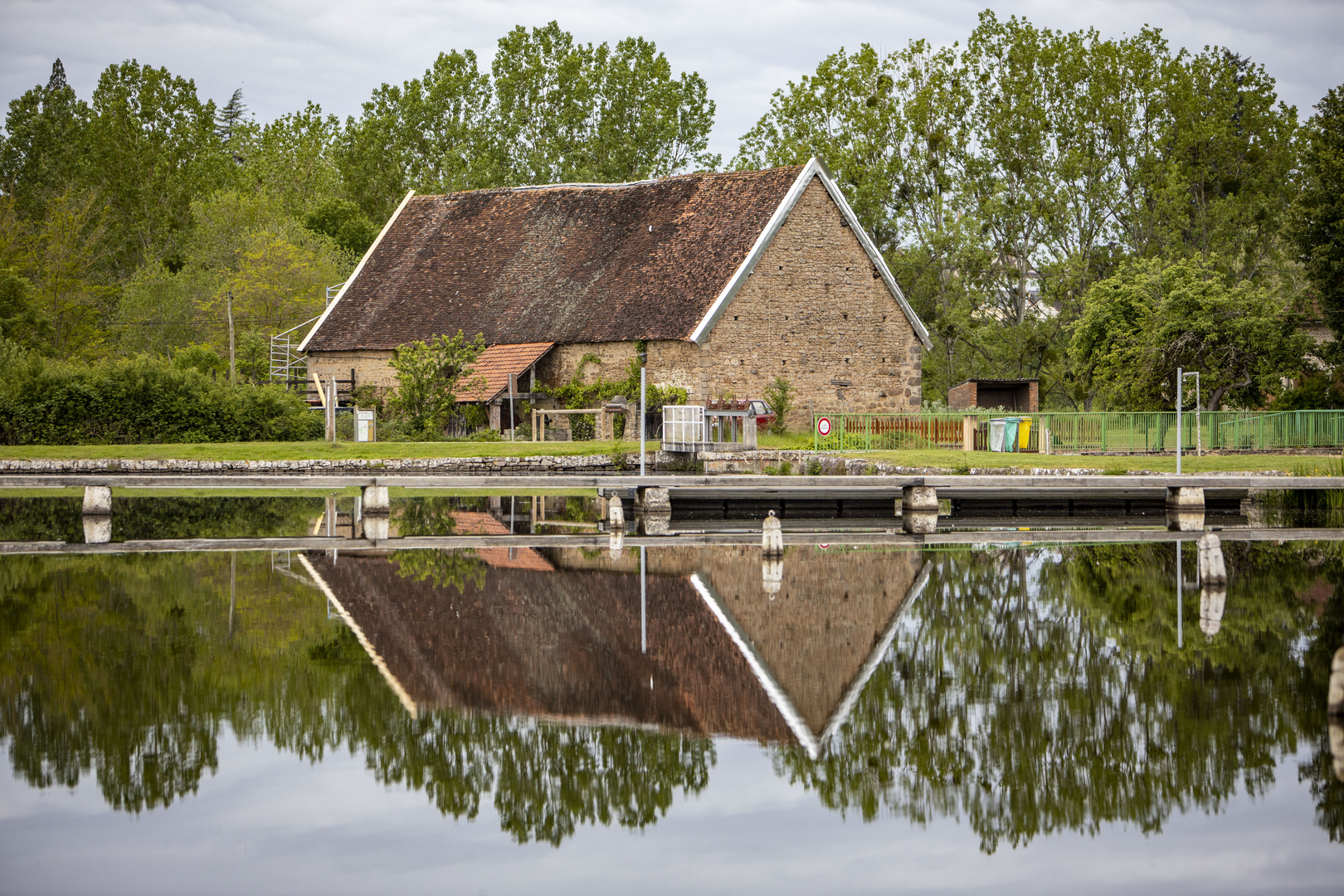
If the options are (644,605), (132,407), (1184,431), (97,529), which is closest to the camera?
(644,605)

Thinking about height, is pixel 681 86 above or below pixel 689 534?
above

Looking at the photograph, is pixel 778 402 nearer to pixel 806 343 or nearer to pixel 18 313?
pixel 806 343

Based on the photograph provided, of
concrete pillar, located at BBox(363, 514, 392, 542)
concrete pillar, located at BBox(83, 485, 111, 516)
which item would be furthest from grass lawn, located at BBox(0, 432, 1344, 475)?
concrete pillar, located at BBox(363, 514, 392, 542)

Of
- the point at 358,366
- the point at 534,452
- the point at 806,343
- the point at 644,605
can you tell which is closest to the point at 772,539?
the point at 644,605

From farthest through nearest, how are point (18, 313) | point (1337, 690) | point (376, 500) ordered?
point (18, 313) → point (376, 500) → point (1337, 690)

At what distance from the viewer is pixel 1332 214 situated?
3538cm

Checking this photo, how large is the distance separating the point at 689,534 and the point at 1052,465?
10.1m

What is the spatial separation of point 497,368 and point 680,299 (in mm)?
5952

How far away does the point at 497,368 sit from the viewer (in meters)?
40.5

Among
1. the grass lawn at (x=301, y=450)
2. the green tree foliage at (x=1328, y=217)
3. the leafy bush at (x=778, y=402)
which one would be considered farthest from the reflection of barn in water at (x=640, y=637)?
the green tree foliage at (x=1328, y=217)

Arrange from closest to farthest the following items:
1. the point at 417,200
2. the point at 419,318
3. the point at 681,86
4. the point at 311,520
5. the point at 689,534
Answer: the point at 689,534
the point at 311,520
the point at 419,318
the point at 417,200
the point at 681,86

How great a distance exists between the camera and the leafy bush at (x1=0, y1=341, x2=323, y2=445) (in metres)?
36.3

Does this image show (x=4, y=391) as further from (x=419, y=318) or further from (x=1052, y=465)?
(x=1052, y=465)

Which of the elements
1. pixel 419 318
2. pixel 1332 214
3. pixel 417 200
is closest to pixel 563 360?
pixel 419 318
